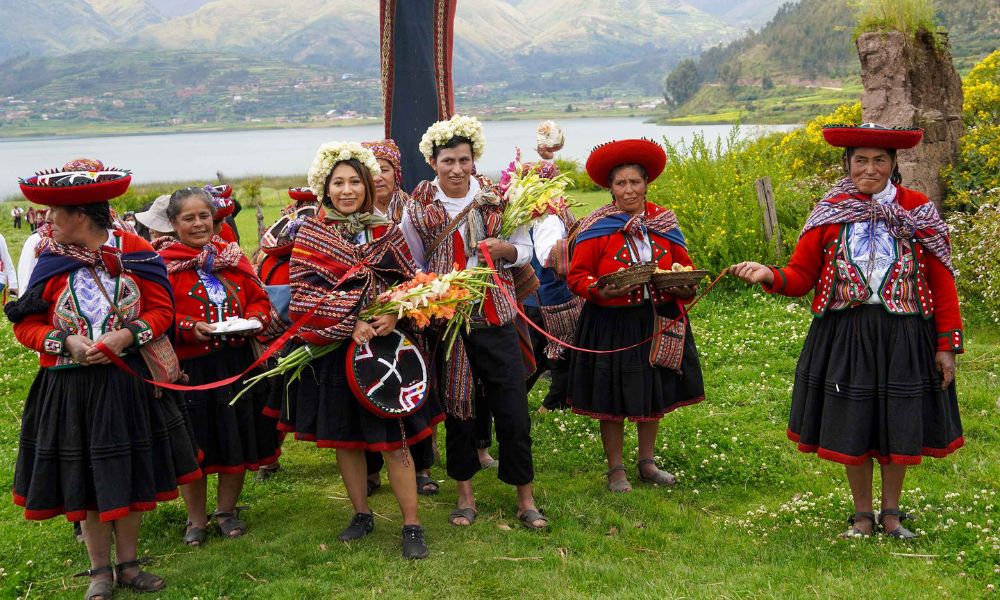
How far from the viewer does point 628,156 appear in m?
5.54

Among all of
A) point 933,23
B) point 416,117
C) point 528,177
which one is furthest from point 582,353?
point 933,23

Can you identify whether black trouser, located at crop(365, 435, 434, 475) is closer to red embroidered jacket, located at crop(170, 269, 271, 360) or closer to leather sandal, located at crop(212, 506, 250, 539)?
leather sandal, located at crop(212, 506, 250, 539)

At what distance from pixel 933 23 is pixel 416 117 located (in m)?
7.81

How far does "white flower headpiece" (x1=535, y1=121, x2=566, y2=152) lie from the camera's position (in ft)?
24.2

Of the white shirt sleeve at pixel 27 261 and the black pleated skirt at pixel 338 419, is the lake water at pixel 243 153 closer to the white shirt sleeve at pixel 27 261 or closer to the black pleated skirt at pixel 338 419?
the white shirt sleeve at pixel 27 261

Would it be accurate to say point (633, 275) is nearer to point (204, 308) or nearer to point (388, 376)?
point (388, 376)

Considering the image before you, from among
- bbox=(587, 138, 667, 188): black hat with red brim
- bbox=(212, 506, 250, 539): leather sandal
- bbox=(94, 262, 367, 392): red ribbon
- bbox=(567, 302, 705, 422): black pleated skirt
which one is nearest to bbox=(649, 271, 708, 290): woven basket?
bbox=(567, 302, 705, 422): black pleated skirt

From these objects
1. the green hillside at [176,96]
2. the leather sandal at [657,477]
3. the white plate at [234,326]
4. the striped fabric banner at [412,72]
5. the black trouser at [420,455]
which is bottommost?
the leather sandal at [657,477]

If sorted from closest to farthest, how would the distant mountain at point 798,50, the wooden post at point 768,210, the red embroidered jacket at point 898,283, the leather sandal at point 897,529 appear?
the red embroidered jacket at point 898,283 → the leather sandal at point 897,529 → the wooden post at point 768,210 → the distant mountain at point 798,50

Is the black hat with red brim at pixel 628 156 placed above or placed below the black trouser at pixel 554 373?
above

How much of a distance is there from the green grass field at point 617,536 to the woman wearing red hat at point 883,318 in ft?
1.39

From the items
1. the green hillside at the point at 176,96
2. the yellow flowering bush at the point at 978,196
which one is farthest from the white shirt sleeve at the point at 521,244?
the green hillside at the point at 176,96

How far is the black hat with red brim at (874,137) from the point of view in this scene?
452 centimetres

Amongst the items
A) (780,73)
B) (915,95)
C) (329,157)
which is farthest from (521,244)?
(780,73)
